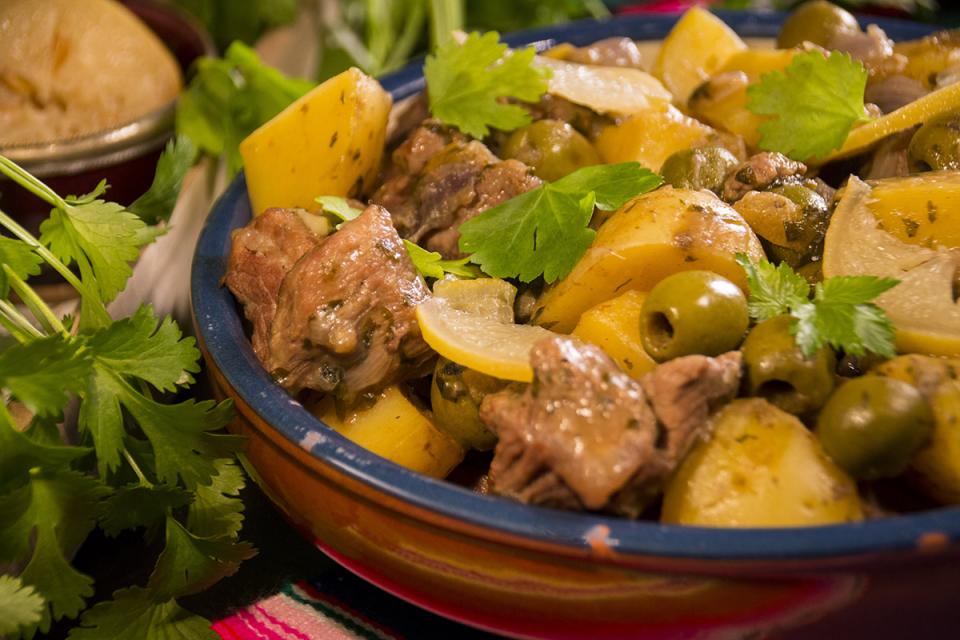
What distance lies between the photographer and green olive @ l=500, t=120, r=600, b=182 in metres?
2.10

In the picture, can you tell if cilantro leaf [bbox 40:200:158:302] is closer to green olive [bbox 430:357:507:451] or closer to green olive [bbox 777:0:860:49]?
green olive [bbox 430:357:507:451]

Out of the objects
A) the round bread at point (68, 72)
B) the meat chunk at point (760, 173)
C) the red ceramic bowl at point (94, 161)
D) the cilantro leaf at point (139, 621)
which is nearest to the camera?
the cilantro leaf at point (139, 621)

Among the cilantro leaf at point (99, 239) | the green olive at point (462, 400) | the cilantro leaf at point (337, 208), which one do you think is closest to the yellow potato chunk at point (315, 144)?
the cilantro leaf at point (337, 208)

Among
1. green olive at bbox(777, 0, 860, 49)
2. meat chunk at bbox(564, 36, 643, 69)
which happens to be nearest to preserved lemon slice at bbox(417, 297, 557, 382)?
meat chunk at bbox(564, 36, 643, 69)

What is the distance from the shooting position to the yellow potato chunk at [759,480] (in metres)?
1.39

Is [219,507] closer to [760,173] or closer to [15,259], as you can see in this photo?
[15,259]

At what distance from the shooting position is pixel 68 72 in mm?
2863

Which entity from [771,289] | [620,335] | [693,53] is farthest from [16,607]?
[693,53]

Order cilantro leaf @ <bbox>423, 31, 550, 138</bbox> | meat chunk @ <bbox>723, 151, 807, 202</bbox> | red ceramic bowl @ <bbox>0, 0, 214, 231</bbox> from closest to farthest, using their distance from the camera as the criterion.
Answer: meat chunk @ <bbox>723, 151, 807, 202</bbox>, cilantro leaf @ <bbox>423, 31, 550, 138</bbox>, red ceramic bowl @ <bbox>0, 0, 214, 231</bbox>

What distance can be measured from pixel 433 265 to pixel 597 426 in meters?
0.59

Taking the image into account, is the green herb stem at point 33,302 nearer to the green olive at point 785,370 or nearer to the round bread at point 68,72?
the round bread at point 68,72

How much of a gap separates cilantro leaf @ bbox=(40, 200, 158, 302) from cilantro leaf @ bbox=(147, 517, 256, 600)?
0.56 metres

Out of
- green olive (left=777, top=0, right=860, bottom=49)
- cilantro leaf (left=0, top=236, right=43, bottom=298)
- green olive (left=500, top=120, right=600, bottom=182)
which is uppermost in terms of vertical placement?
green olive (left=777, top=0, right=860, bottom=49)

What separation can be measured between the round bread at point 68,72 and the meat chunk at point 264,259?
1096mm
